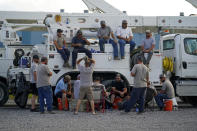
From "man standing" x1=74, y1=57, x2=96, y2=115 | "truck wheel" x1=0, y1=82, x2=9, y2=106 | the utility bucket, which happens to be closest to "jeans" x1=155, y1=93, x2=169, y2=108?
the utility bucket

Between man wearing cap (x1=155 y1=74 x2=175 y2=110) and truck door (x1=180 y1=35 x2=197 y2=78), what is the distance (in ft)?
2.90

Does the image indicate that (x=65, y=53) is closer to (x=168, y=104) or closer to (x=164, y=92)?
(x=164, y=92)

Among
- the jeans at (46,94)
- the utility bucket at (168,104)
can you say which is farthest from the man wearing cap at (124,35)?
the jeans at (46,94)

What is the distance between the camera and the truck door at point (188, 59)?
16.7 metres

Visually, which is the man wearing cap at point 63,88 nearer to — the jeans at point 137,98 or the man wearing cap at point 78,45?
the man wearing cap at point 78,45

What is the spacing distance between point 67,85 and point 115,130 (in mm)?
5715

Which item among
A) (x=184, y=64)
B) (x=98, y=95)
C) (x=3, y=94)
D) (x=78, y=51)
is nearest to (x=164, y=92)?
(x=184, y=64)

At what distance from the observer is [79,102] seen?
48.0 ft

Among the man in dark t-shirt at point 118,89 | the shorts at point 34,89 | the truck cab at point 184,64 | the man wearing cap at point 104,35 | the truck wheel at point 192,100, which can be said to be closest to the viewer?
the shorts at point 34,89

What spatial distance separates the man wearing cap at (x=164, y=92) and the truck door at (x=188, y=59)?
88 centimetres

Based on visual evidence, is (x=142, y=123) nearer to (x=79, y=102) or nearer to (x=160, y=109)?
(x=79, y=102)

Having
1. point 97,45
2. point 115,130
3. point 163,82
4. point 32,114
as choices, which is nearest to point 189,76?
point 163,82

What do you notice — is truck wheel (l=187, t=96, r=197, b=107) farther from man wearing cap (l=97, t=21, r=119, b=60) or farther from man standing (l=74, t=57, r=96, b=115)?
man standing (l=74, t=57, r=96, b=115)

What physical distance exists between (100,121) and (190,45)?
19.3ft
